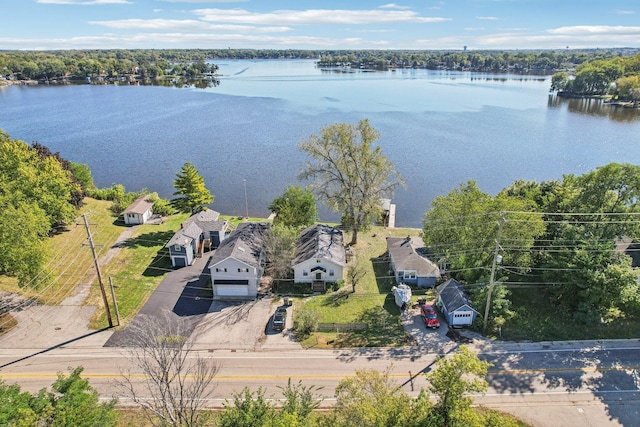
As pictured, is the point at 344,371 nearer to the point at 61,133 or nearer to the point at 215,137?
the point at 215,137

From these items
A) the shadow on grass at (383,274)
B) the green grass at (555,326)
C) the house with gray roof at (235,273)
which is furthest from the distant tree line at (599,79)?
the house with gray roof at (235,273)

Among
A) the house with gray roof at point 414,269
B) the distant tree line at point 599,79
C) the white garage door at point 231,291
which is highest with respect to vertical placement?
the distant tree line at point 599,79

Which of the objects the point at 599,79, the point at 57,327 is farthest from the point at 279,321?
the point at 599,79

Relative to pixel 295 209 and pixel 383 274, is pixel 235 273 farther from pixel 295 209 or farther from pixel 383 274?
pixel 383 274

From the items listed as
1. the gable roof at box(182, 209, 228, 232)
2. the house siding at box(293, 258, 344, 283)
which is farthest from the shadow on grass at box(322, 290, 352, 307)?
the gable roof at box(182, 209, 228, 232)

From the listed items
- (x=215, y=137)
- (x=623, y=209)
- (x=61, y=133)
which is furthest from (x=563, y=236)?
(x=61, y=133)

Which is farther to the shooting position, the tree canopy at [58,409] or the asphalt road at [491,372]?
the asphalt road at [491,372]

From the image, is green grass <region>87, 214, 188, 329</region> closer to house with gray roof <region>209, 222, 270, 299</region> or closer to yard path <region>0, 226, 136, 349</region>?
yard path <region>0, 226, 136, 349</region>

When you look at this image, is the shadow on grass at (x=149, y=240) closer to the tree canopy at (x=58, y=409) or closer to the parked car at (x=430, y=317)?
the tree canopy at (x=58, y=409)
